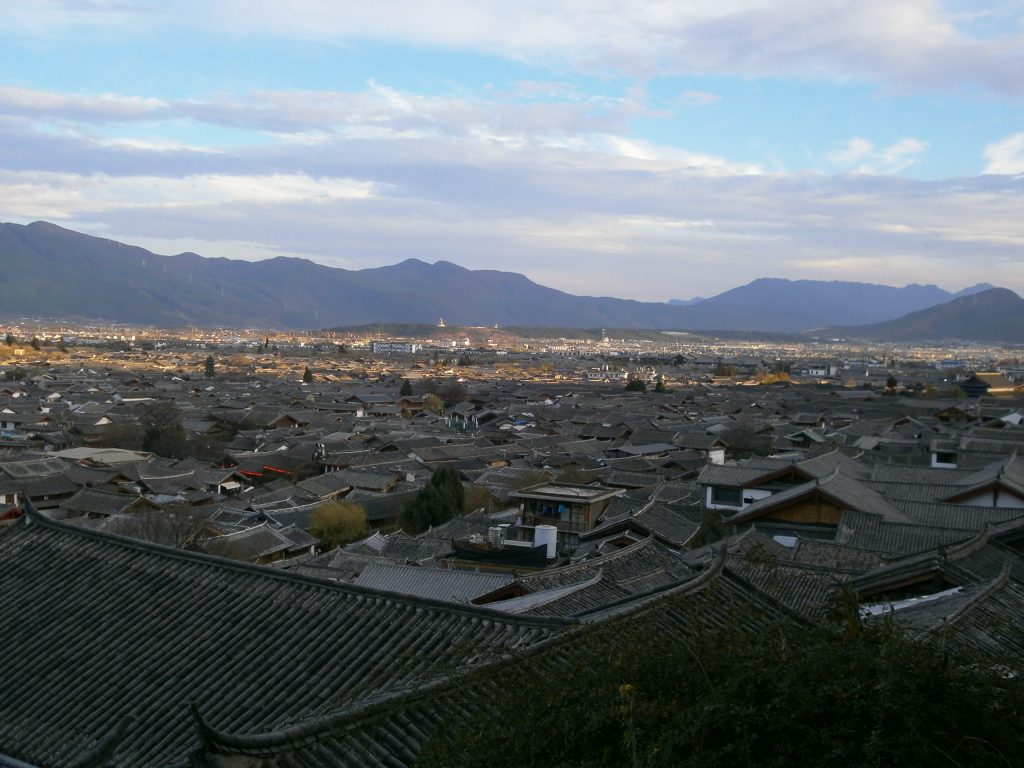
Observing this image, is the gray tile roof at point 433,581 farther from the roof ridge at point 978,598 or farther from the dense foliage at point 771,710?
the dense foliage at point 771,710

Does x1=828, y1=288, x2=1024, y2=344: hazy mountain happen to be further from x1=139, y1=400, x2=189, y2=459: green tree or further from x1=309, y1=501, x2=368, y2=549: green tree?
x1=309, y1=501, x2=368, y2=549: green tree

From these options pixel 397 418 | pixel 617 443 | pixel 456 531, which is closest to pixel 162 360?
pixel 397 418

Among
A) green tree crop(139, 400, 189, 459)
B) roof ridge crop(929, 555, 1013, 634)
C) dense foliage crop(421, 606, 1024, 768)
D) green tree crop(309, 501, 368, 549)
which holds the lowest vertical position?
green tree crop(139, 400, 189, 459)

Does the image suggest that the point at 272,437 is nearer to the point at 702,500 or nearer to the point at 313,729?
the point at 702,500

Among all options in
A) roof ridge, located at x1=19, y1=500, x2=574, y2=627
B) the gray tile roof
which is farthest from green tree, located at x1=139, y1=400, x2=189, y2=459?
roof ridge, located at x1=19, y1=500, x2=574, y2=627

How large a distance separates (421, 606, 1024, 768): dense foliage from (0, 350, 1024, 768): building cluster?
0.64m

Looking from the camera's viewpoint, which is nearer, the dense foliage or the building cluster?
the dense foliage

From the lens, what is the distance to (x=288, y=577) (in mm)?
6938

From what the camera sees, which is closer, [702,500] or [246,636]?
[246,636]

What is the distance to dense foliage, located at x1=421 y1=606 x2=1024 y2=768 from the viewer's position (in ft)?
10.8

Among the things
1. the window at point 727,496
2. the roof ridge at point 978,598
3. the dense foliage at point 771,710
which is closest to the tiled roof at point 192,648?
the dense foliage at point 771,710

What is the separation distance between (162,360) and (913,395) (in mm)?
72692

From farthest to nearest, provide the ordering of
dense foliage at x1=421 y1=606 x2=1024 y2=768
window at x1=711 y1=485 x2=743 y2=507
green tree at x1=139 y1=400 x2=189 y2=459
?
green tree at x1=139 y1=400 x2=189 y2=459 < window at x1=711 y1=485 x2=743 y2=507 < dense foliage at x1=421 y1=606 x2=1024 y2=768

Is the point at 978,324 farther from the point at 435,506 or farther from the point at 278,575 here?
the point at 278,575
